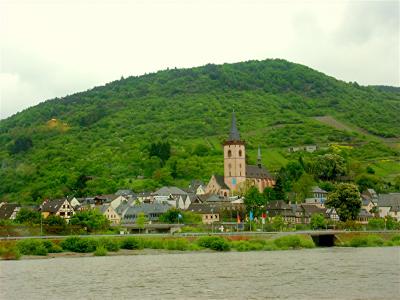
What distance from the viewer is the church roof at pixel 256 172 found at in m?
157

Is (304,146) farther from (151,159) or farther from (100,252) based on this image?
(100,252)

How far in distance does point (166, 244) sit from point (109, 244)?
7.67 metres

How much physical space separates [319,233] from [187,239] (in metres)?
20.3

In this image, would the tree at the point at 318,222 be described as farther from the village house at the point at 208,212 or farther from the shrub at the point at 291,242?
the shrub at the point at 291,242

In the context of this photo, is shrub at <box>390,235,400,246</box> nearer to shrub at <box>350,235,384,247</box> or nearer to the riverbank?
the riverbank

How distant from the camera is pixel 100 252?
77250 mm

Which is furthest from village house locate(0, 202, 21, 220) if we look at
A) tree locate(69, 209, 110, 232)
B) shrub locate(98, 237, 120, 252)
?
shrub locate(98, 237, 120, 252)

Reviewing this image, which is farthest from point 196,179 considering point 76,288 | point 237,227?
point 76,288

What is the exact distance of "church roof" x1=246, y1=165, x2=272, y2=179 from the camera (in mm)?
156538

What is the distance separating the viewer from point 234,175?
154 meters

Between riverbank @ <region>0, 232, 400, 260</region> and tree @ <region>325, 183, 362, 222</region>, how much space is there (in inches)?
746

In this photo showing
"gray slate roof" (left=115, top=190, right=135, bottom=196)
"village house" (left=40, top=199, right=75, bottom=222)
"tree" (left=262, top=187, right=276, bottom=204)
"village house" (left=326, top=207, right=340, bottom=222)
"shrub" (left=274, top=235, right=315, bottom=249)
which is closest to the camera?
"shrub" (left=274, top=235, right=315, bottom=249)

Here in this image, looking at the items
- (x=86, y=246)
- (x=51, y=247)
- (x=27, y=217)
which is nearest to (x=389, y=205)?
(x=27, y=217)

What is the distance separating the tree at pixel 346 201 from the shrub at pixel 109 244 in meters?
51.3
